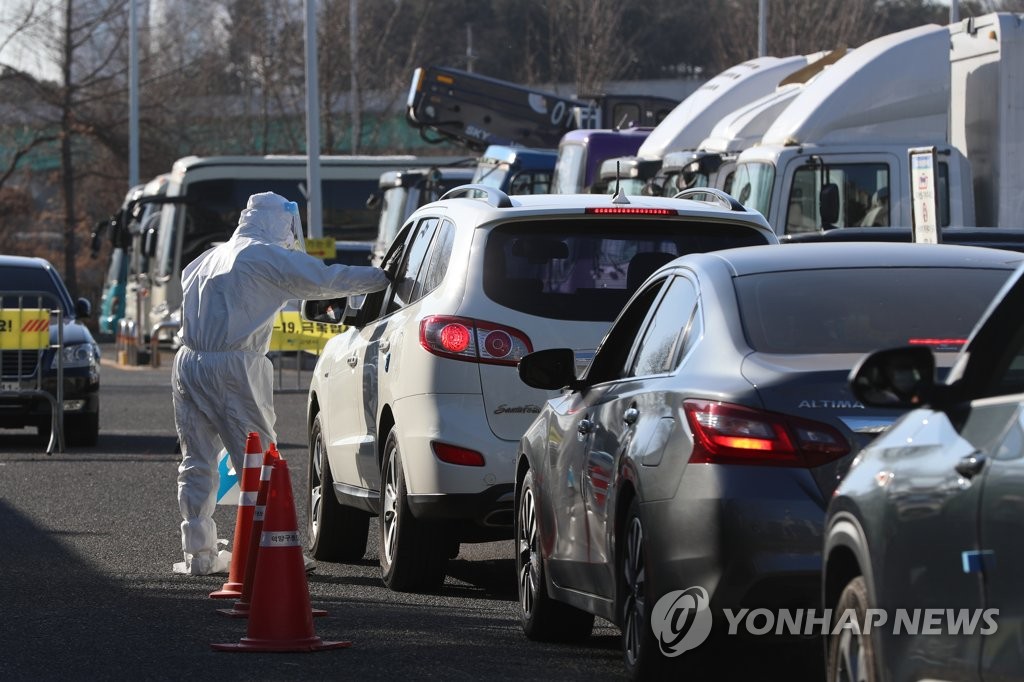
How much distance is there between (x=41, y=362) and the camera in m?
18.7

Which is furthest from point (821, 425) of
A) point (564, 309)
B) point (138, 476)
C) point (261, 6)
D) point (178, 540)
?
point (261, 6)

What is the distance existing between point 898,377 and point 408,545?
16.2 ft

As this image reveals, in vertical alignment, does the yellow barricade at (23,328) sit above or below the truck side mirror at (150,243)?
below

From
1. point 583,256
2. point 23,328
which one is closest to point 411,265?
point 583,256

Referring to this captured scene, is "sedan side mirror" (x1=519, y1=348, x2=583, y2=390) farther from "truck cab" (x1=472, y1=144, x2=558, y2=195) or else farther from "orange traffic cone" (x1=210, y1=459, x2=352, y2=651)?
"truck cab" (x1=472, y1=144, x2=558, y2=195)

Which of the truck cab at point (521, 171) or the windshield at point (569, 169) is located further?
the truck cab at point (521, 171)

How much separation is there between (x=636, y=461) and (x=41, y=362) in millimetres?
13063

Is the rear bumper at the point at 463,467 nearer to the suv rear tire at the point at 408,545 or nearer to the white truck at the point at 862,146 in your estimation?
the suv rear tire at the point at 408,545

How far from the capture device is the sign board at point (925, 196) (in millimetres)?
12401

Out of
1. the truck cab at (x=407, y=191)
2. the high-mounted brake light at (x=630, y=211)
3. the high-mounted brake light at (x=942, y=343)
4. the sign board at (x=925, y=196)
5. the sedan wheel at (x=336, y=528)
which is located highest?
the truck cab at (x=407, y=191)

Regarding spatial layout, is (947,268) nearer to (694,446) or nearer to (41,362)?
(694,446)

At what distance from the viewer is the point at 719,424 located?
19.6ft

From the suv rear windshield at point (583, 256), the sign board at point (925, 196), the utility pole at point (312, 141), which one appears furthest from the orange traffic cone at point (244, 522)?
the utility pole at point (312, 141)

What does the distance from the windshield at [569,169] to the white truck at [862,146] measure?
5806 mm
